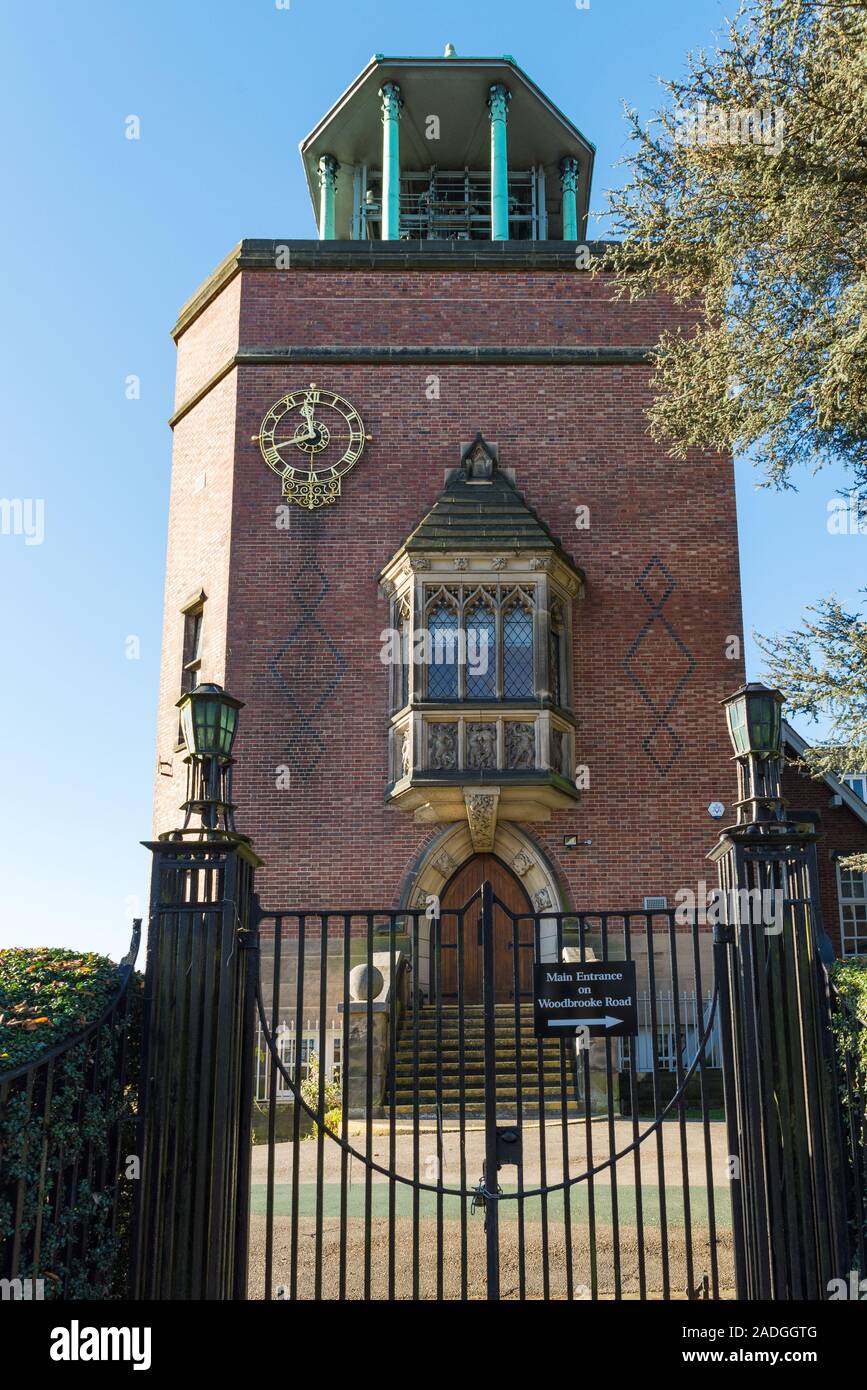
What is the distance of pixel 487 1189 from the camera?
668 cm

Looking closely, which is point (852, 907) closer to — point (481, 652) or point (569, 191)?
point (481, 652)

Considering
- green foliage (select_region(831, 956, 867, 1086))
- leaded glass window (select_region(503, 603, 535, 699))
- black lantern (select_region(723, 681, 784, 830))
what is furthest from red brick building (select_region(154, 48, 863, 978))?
green foliage (select_region(831, 956, 867, 1086))

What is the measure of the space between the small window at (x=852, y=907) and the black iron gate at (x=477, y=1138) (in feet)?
18.6

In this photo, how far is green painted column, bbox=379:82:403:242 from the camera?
69.2 feet

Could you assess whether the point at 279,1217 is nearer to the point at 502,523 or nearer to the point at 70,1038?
the point at 70,1038

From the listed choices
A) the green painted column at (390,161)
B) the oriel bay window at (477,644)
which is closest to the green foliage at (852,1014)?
the oriel bay window at (477,644)

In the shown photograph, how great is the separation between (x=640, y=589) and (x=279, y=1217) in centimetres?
1087

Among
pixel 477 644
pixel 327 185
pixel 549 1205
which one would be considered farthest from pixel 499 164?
pixel 549 1205

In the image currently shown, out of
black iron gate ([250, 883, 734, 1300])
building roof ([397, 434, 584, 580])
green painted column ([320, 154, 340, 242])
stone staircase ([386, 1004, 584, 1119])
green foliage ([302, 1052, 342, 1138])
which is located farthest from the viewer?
green painted column ([320, 154, 340, 242])

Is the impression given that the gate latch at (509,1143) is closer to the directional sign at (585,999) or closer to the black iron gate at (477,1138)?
the black iron gate at (477,1138)

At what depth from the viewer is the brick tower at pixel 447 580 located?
17.2m

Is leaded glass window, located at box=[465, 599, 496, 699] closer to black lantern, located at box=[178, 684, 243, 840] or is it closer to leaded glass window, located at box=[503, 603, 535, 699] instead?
leaded glass window, located at box=[503, 603, 535, 699]

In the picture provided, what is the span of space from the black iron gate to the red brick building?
125 cm
